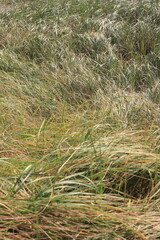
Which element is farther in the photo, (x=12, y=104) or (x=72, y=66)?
(x=72, y=66)

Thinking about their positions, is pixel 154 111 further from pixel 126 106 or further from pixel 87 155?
pixel 87 155

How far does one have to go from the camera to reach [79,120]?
115 inches

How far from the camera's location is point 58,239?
1643 mm

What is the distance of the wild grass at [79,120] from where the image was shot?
5.48 feet

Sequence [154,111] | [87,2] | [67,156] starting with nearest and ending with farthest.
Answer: [67,156] < [154,111] < [87,2]

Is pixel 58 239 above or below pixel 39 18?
below

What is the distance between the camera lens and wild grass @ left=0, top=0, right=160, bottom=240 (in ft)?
5.48

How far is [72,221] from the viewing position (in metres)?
1.68

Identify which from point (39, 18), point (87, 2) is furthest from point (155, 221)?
point (87, 2)

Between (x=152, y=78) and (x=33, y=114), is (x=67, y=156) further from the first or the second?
(x=152, y=78)

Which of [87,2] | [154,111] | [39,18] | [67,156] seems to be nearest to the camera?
[67,156]

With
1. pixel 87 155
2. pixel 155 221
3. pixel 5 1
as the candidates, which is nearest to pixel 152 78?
pixel 87 155

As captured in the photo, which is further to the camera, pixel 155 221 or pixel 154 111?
pixel 154 111

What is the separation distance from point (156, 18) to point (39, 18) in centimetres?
212
